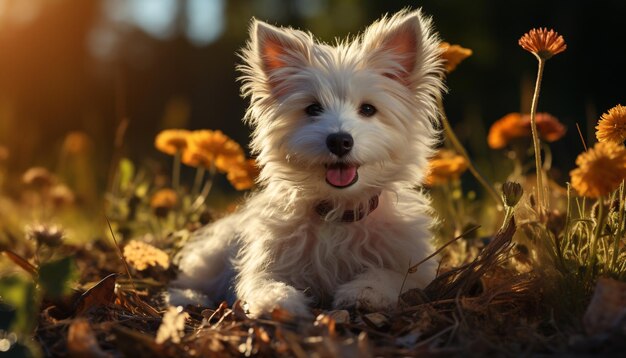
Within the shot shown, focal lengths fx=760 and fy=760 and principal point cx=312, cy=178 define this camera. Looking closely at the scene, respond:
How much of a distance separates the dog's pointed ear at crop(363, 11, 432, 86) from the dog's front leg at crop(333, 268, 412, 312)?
1161 mm

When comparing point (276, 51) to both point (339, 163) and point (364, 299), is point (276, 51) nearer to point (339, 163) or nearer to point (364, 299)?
point (339, 163)

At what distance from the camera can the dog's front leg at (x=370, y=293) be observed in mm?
3369

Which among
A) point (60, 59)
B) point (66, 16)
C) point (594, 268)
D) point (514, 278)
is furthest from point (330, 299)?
point (66, 16)

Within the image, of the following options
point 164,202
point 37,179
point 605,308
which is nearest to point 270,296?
point 605,308

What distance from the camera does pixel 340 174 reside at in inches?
147

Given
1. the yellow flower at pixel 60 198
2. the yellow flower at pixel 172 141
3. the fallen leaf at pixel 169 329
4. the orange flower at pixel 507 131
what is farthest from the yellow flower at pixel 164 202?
the fallen leaf at pixel 169 329

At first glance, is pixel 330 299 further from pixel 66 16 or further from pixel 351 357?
pixel 66 16

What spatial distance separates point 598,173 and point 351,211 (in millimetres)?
1386

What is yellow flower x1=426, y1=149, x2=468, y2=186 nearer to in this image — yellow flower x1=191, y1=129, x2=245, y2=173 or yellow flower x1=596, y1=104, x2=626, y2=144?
yellow flower x1=191, y1=129, x2=245, y2=173

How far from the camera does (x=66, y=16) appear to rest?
52.7ft

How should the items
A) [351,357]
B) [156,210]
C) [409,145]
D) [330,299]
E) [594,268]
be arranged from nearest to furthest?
[351,357]
[594,268]
[330,299]
[409,145]
[156,210]

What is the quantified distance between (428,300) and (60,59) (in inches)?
522

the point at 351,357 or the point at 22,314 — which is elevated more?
the point at 351,357

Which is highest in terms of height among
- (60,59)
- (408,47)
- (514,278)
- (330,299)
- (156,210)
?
(408,47)
